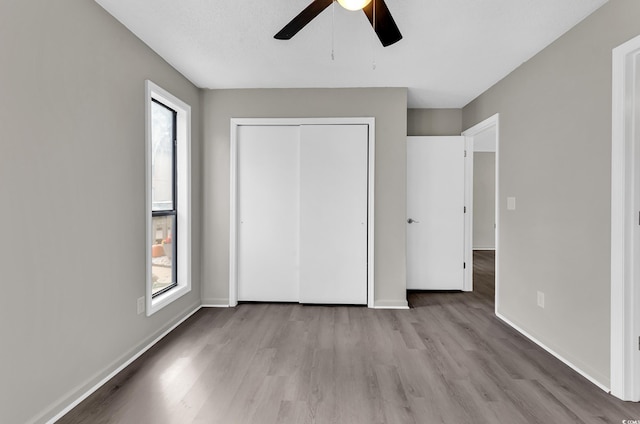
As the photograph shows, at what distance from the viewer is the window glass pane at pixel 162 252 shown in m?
2.99

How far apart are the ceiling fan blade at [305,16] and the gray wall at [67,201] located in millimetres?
1274

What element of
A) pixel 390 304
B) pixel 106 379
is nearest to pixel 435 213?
pixel 390 304

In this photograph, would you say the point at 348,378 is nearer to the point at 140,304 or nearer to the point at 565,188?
the point at 140,304

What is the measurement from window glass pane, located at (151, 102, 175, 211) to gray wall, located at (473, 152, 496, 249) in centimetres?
663

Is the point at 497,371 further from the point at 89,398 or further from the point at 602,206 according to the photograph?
the point at 89,398

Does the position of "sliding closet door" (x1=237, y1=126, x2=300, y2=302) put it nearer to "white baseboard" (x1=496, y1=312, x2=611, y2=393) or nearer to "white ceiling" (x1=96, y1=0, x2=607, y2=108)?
"white ceiling" (x1=96, y1=0, x2=607, y2=108)

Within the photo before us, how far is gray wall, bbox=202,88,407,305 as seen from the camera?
3.55m

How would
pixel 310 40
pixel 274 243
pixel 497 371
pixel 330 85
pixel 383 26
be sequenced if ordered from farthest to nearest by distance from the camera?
pixel 274 243
pixel 330 85
pixel 310 40
pixel 497 371
pixel 383 26

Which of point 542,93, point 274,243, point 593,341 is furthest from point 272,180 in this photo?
point 593,341

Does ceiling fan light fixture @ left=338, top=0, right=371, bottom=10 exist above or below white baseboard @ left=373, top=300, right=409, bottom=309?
above

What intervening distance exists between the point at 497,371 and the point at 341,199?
7.00ft

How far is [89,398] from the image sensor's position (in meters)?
1.92

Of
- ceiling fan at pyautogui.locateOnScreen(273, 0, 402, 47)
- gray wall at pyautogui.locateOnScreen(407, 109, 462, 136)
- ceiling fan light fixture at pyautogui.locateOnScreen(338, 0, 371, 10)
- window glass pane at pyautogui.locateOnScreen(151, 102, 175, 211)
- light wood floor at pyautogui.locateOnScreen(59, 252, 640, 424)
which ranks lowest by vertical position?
light wood floor at pyautogui.locateOnScreen(59, 252, 640, 424)

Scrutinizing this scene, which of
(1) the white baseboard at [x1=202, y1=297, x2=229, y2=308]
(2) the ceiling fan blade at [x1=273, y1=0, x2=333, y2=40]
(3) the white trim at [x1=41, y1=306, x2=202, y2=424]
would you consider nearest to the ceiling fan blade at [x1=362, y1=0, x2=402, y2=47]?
(2) the ceiling fan blade at [x1=273, y1=0, x2=333, y2=40]
